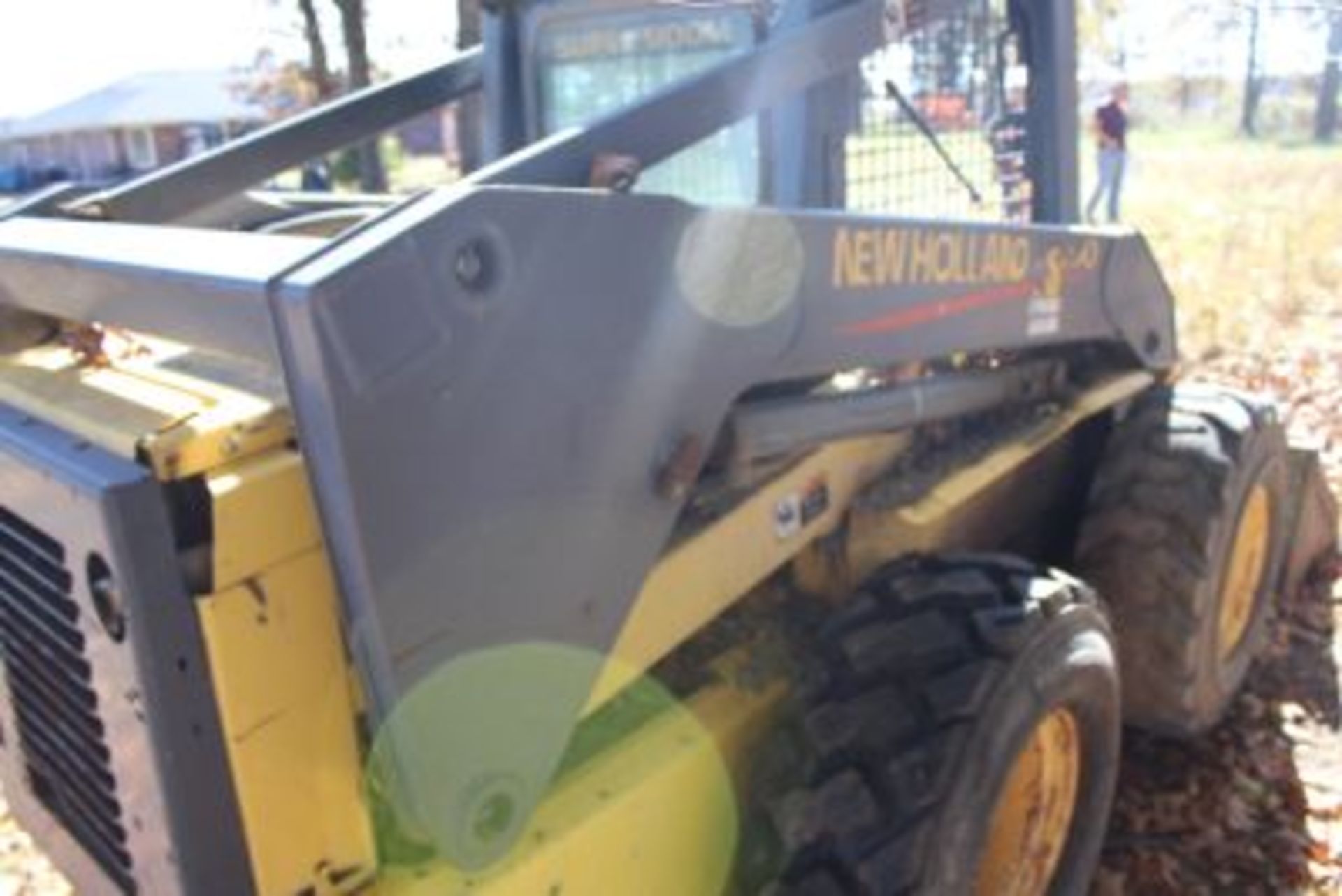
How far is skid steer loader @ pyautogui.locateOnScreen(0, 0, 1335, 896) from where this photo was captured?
74.2 inches

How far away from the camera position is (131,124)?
59.5 meters

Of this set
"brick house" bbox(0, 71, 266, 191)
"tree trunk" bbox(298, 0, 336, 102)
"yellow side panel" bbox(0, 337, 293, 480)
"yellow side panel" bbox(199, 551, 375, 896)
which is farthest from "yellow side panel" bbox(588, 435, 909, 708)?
"brick house" bbox(0, 71, 266, 191)

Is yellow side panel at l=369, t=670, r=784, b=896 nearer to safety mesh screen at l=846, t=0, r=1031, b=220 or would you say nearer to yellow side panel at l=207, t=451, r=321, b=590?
yellow side panel at l=207, t=451, r=321, b=590

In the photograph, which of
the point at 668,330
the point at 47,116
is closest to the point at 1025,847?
the point at 668,330

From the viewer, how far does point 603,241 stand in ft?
6.84

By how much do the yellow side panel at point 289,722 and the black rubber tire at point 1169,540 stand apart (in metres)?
2.35

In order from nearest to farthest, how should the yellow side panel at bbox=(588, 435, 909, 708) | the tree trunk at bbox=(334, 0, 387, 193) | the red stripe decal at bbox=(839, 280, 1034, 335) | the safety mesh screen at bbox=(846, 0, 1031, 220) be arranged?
the yellow side panel at bbox=(588, 435, 909, 708) → the red stripe decal at bbox=(839, 280, 1034, 335) → the safety mesh screen at bbox=(846, 0, 1031, 220) → the tree trunk at bbox=(334, 0, 387, 193)

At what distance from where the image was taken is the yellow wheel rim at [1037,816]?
2.93 meters

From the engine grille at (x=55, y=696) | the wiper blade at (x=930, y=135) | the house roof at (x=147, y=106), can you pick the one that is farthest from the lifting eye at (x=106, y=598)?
the house roof at (x=147, y=106)

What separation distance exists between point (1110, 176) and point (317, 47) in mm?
11332

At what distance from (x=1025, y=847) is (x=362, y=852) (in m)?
1.58

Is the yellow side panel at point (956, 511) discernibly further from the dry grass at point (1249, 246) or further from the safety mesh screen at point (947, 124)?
the dry grass at point (1249, 246)

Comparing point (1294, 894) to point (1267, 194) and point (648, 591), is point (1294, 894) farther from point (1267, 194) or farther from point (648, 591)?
point (1267, 194)

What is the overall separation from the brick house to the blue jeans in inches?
1805
